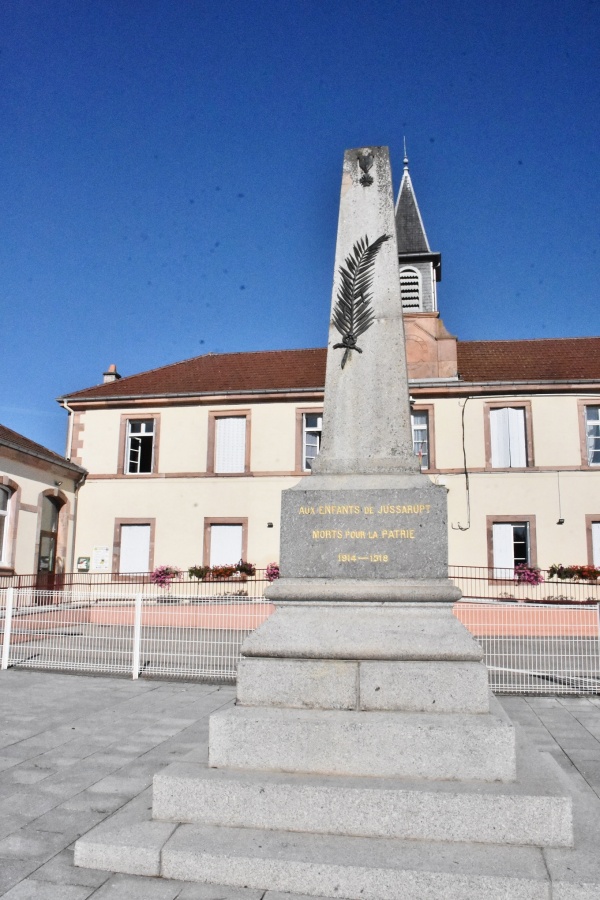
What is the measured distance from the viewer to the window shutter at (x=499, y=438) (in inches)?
773

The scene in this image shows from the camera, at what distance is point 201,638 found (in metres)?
9.62

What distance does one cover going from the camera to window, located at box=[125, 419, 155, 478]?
71.4ft

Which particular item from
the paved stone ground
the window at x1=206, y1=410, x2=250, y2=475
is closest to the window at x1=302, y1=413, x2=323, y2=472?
the window at x1=206, y1=410, x2=250, y2=475

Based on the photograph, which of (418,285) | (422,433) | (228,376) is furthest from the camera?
(418,285)

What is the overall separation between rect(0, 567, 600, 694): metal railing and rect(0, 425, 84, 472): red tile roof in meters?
7.21

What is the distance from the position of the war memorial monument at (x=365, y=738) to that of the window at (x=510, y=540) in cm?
1527

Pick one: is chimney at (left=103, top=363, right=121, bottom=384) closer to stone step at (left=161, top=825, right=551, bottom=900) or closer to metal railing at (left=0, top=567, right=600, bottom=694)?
metal railing at (left=0, top=567, right=600, bottom=694)

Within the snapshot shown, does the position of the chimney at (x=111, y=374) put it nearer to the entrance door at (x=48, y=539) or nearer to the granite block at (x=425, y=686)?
the entrance door at (x=48, y=539)

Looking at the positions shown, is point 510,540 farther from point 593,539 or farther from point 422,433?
point 422,433

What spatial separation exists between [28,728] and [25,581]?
12526mm

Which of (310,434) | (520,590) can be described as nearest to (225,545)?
(310,434)

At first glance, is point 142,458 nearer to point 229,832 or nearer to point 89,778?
point 89,778

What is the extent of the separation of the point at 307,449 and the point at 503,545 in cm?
659

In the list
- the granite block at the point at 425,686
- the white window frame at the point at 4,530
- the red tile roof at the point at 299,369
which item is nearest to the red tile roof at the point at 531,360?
the red tile roof at the point at 299,369
